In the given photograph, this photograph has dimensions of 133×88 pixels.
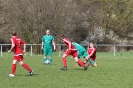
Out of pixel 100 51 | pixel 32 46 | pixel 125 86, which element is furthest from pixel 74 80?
pixel 100 51

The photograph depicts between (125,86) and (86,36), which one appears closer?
(125,86)

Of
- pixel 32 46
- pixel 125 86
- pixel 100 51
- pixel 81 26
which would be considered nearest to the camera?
pixel 125 86

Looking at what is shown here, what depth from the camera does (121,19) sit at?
4694 cm

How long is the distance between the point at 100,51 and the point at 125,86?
29.7 meters

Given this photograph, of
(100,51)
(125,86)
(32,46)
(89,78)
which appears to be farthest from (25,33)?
(125,86)

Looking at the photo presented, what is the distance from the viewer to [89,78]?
14695 mm

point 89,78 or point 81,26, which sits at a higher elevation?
point 81,26

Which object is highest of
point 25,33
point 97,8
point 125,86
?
point 97,8

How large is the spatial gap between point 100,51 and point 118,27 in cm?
601

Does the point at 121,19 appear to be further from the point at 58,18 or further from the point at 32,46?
the point at 32,46

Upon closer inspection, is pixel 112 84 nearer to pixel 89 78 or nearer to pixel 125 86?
pixel 125 86

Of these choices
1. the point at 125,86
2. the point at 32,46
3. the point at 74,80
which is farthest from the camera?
the point at 32,46

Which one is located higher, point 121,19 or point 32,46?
point 121,19

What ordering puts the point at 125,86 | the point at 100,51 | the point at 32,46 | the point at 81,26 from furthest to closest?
1. the point at 81,26
2. the point at 100,51
3. the point at 32,46
4. the point at 125,86
